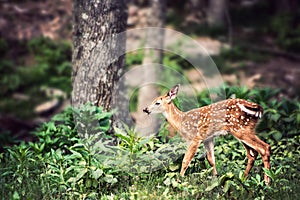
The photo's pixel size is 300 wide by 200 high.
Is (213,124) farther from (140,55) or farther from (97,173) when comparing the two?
(140,55)

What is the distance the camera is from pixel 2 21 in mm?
18250

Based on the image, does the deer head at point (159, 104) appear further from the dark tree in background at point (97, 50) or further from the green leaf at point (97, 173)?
the dark tree in background at point (97, 50)

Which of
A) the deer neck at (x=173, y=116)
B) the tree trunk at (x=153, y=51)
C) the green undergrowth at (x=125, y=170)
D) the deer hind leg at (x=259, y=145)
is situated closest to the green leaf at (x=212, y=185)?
the green undergrowth at (x=125, y=170)

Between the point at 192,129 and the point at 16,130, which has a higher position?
the point at 192,129

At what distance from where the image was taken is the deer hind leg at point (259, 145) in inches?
296

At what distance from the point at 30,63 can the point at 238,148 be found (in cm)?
949

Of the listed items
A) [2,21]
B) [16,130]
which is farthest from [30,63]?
[16,130]

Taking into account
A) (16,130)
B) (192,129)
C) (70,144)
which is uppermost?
(192,129)

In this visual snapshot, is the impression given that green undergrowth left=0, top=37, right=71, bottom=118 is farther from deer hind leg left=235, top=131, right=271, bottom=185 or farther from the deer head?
deer hind leg left=235, top=131, right=271, bottom=185

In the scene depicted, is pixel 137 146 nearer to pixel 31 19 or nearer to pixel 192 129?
pixel 192 129

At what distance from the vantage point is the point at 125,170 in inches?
310

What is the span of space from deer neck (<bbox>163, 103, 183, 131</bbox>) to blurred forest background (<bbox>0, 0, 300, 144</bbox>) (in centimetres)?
611

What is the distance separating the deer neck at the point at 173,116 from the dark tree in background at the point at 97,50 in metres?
2.18

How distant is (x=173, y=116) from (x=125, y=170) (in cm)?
92
